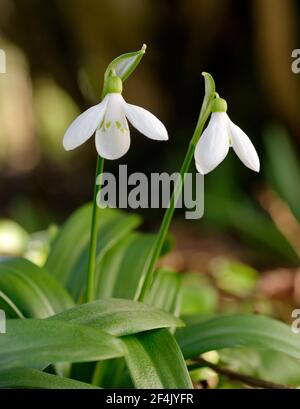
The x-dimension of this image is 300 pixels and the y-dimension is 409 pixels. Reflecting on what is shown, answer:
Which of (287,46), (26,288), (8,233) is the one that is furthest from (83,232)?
(287,46)

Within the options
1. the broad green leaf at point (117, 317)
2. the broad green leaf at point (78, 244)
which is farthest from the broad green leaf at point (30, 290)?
the broad green leaf at point (117, 317)

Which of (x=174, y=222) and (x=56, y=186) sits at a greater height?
(x=56, y=186)

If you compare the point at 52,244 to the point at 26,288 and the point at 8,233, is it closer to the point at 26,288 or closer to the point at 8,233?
the point at 26,288

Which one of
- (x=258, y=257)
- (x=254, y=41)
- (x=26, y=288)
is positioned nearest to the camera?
(x=26, y=288)

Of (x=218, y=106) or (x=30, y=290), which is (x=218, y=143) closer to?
(x=218, y=106)

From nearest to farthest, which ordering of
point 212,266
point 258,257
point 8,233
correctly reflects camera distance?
1. point 8,233
2. point 212,266
3. point 258,257

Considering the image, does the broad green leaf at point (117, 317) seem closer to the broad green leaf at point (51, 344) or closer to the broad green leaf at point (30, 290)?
the broad green leaf at point (51, 344)

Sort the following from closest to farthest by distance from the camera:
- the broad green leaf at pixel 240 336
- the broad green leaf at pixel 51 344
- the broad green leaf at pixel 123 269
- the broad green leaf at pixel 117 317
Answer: the broad green leaf at pixel 51 344 → the broad green leaf at pixel 117 317 → the broad green leaf at pixel 240 336 → the broad green leaf at pixel 123 269

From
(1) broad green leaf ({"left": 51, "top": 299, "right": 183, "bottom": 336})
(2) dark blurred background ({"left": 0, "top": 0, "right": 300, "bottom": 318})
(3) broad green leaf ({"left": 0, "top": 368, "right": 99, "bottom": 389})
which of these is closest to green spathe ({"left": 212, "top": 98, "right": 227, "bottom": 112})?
(1) broad green leaf ({"left": 51, "top": 299, "right": 183, "bottom": 336})
